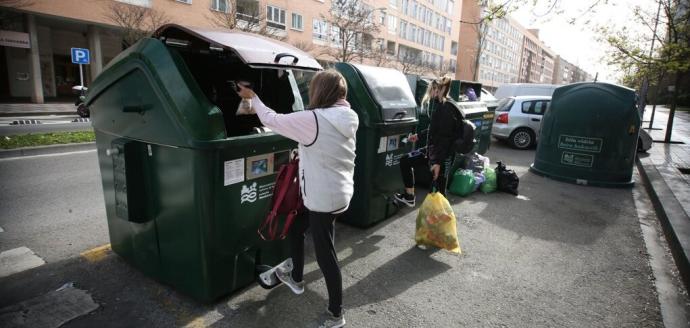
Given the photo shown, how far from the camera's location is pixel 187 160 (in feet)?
7.91

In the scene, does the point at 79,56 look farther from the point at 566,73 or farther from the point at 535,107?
the point at 566,73

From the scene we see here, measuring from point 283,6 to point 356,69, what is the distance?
27522mm

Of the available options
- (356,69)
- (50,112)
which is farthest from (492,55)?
(356,69)

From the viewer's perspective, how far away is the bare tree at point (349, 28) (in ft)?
88.6

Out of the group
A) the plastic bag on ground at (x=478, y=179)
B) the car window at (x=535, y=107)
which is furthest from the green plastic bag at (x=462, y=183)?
the car window at (x=535, y=107)

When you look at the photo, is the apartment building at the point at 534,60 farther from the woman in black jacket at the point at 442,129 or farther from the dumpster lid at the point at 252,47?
the dumpster lid at the point at 252,47

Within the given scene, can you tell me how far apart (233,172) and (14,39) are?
900 inches

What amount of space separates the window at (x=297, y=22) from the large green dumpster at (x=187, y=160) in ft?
94.7

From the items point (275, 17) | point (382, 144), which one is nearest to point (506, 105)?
point (382, 144)

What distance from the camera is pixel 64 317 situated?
2.51 m

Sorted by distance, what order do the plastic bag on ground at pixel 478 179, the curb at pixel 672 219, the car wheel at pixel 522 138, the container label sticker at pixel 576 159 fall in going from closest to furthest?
the curb at pixel 672 219, the plastic bag on ground at pixel 478 179, the container label sticker at pixel 576 159, the car wheel at pixel 522 138

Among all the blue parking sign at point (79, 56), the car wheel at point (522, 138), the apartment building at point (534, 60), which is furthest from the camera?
the apartment building at point (534, 60)

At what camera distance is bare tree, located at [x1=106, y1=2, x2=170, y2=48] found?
61.2 feet

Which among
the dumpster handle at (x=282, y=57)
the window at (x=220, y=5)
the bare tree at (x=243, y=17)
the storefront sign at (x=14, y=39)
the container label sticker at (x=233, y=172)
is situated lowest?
the container label sticker at (x=233, y=172)
